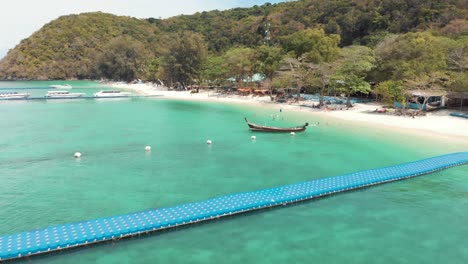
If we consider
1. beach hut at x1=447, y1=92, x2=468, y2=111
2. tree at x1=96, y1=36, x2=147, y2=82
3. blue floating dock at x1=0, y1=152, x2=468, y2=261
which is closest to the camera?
blue floating dock at x1=0, y1=152, x2=468, y2=261

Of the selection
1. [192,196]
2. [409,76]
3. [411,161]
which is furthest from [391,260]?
[409,76]

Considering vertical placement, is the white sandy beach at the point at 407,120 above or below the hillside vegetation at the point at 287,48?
below

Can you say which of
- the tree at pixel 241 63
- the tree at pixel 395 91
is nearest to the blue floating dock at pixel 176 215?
the tree at pixel 395 91

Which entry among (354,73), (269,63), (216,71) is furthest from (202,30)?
(354,73)

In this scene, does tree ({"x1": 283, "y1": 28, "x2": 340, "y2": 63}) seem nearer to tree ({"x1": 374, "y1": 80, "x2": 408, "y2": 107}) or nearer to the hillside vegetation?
the hillside vegetation

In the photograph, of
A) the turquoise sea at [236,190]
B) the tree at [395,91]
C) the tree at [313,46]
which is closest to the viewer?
the turquoise sea at [236,190]

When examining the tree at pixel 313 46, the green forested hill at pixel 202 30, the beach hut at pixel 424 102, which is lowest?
the beach hut at pixel 424 102

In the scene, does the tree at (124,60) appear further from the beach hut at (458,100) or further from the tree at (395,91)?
the beach hut at (458,100)

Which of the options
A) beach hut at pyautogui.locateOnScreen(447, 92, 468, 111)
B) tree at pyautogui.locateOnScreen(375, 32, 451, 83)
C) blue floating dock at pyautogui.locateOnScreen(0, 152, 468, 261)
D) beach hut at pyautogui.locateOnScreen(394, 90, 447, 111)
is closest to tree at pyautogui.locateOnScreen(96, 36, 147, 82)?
tree at pyautogui.locateOnScreen(375, 32, 451, 83)
